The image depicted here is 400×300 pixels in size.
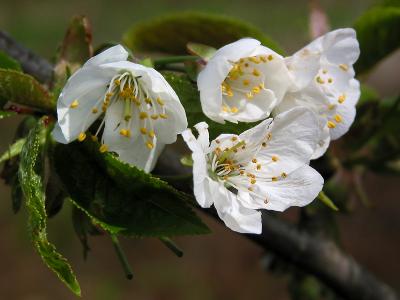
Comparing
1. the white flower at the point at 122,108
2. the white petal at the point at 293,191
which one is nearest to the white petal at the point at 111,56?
the white flower at the point at 122,108

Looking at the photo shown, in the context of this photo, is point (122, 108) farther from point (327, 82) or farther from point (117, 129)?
point (327, 82)

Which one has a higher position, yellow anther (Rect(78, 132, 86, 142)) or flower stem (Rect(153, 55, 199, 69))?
flower stem (Rect(153, 55, 199, 69))

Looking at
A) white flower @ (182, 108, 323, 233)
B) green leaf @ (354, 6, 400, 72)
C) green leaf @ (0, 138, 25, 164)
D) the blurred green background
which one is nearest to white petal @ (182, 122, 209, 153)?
white flower @ (182, 108, 323, 233)

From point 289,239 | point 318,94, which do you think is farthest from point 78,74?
point 289,239

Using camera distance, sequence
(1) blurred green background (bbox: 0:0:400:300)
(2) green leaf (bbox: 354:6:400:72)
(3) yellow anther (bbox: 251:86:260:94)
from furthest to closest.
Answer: (1) blurred green background (bbox: 0:0:400:300) → (2) green leaf (bbox: 354:6:400:72) → (3) yellow anther (bbox: 251:86:260:94)

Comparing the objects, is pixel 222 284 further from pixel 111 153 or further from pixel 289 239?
pixel 111 153

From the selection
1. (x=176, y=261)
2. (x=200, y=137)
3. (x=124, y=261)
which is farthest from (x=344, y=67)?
(x=176, y=261)

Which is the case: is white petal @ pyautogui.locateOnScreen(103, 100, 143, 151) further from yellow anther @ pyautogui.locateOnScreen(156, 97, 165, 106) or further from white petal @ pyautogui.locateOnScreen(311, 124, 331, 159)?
white petal @ pyautogui.locateOnScreen(311, 124, 331, 159)

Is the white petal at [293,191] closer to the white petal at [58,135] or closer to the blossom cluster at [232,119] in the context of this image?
the blossom cluster at [232,119]
